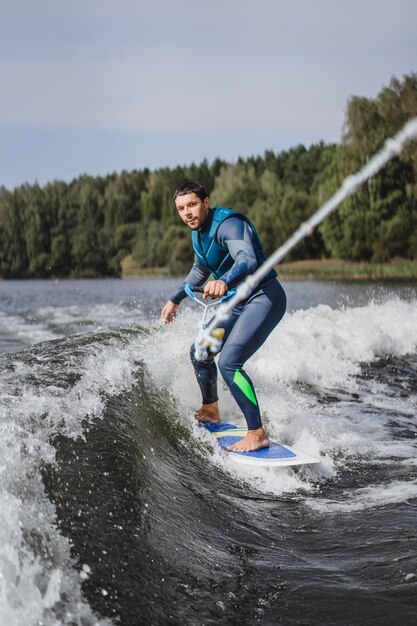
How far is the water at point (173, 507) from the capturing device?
2.84 meters

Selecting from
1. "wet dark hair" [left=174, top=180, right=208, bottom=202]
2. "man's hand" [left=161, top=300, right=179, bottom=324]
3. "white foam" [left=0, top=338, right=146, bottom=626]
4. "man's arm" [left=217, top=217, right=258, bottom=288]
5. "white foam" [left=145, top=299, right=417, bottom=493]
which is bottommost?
"white foam" [left=145, top=299, right=417, bottom=493]

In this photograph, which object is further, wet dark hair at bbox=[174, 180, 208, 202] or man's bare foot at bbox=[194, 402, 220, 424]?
man's bare foot at bbox=[194, 402, 220, 424]

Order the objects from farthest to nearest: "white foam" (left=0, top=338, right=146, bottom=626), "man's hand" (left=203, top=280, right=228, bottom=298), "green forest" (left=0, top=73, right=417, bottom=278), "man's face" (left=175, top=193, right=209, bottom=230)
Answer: "green forest" (left=0, top=73, right=417, bottom=278) → "man's face" (left=175, top=193, right=209, bottom=230) → "man's hand" (left=203, top=280, right=228, bottom=298) → "white foam" (left=0, top=338, right=146, bottom=626)

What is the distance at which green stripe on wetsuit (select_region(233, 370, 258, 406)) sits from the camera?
5.04 meters

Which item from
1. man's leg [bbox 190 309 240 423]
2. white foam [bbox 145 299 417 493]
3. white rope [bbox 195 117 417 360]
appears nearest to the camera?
white rope [bbox 195 117 417 360]

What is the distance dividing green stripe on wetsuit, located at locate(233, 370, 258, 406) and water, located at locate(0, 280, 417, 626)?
21.4 inches

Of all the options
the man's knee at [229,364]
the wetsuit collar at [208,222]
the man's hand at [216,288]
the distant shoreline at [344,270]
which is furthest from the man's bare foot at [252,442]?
the distant shoreline at [344,270]

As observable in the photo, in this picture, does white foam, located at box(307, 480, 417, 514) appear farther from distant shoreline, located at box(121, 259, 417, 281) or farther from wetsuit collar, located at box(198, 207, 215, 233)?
distant shoreline, located at box(121, 259, 417, 281)

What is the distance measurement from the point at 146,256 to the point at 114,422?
76948 mm

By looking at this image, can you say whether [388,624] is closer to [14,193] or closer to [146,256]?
[146,256]

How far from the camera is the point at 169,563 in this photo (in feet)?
10.6

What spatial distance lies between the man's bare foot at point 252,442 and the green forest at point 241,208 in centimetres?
3534

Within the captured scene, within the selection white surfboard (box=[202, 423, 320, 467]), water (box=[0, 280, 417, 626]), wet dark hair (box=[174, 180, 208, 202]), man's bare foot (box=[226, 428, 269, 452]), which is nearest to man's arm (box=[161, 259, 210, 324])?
water (box=[0, 280, 417, 626])

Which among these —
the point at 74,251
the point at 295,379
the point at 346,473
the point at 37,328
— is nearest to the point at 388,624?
the point at 346,473
